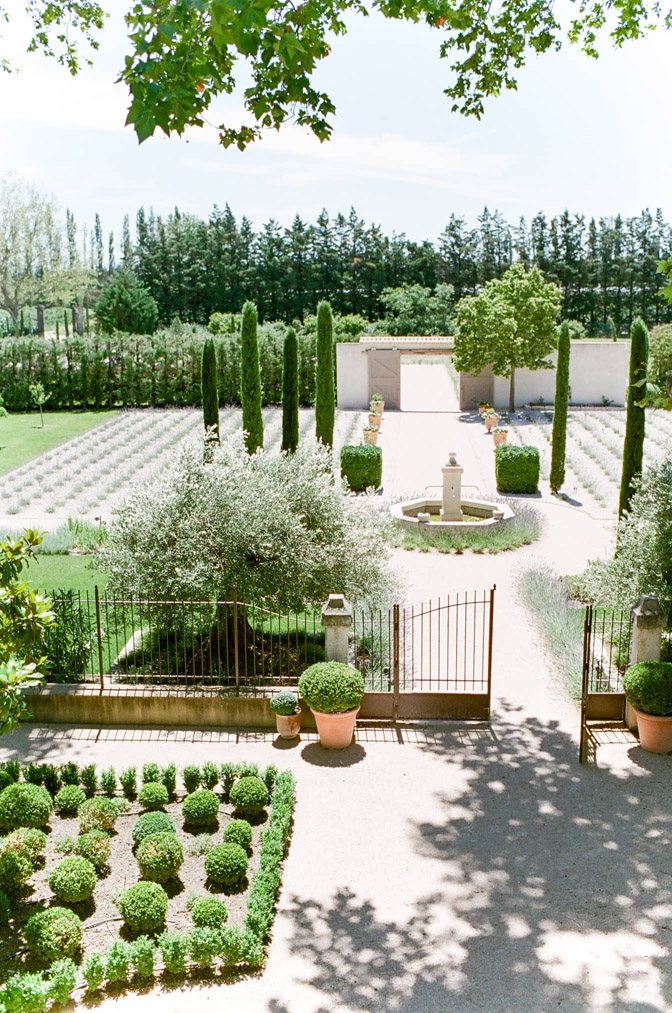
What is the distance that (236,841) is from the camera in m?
8.81

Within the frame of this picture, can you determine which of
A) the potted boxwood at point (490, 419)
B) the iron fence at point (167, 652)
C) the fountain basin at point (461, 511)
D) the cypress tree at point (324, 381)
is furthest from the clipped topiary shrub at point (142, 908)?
the potted boxwood at point (490, 419)

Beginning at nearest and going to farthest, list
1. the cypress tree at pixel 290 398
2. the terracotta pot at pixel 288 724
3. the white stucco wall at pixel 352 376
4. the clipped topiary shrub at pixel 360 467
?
the terracotta pot at pixel 288 724
the clipped topiary shrub at pixel 360 467
the cypress tree at pixel 290 398
the white stucco wall at pixel 352 376

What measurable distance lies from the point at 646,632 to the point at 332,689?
3.92m

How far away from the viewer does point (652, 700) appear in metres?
10.6

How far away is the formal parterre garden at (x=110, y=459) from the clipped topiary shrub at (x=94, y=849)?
15.4 meters

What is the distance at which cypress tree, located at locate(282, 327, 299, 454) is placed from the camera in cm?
2605

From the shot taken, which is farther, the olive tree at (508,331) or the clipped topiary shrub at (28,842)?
the olive tree at (508,331)

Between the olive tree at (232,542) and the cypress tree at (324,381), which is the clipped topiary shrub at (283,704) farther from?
the cypress tree at (324,381)

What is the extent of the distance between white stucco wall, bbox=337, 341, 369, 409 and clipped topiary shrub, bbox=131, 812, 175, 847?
1177 inches

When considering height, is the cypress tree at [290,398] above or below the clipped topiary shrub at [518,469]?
above

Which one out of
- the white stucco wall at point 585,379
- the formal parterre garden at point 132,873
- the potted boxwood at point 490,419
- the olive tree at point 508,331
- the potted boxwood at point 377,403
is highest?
the olive tree at point 508,331

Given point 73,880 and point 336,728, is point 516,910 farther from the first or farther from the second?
point 73,880

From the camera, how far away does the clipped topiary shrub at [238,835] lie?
8.81 meters

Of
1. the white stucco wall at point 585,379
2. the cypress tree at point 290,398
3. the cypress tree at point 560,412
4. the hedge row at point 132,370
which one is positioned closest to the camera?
the cypress tree at point 560,412
